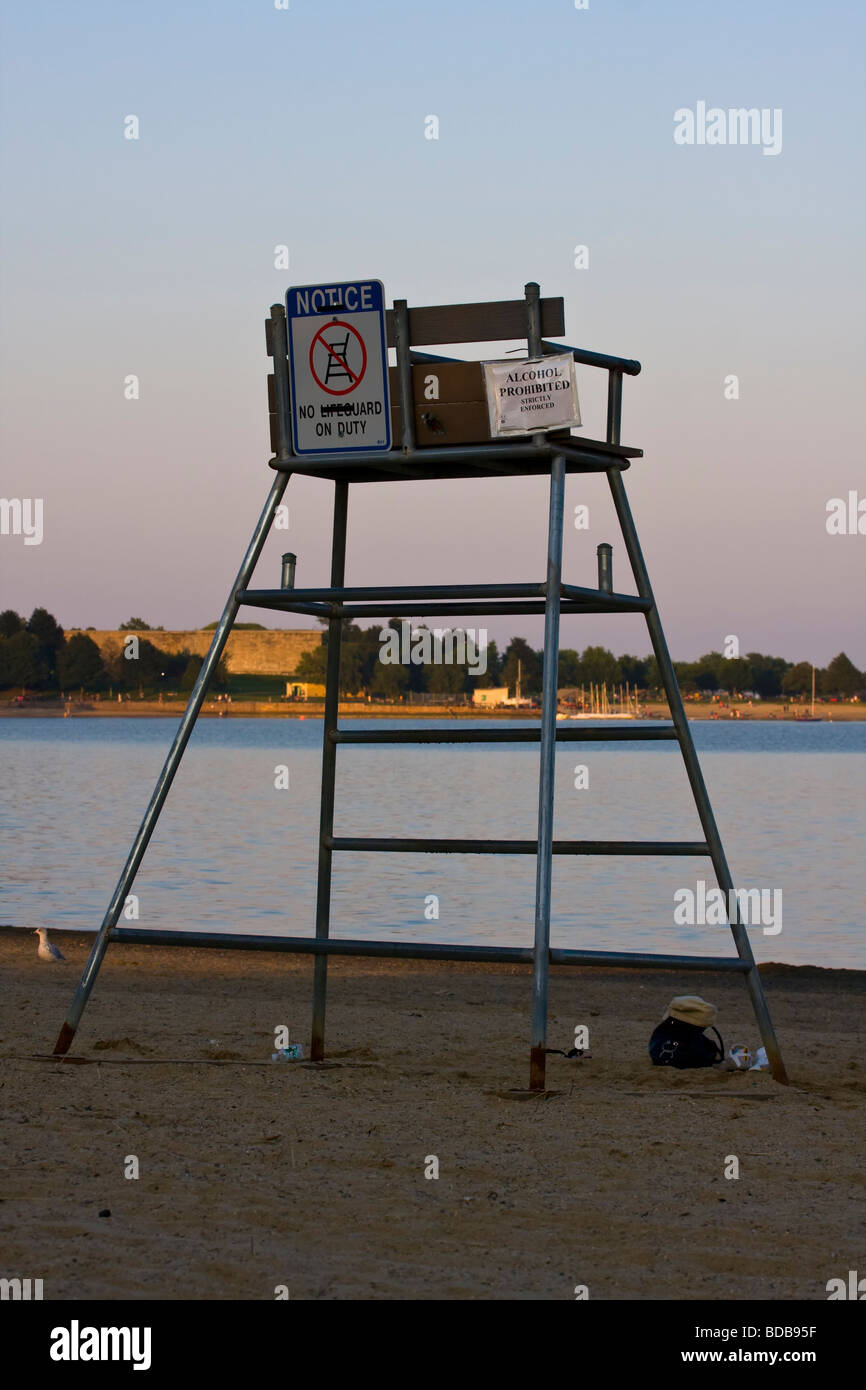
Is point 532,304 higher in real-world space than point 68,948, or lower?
higher

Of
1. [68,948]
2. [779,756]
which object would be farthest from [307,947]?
[779,756]

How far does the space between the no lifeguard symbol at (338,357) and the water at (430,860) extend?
12488 mm

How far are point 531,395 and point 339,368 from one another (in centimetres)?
112

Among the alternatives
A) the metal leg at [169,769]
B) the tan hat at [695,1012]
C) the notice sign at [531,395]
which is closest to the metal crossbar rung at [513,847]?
the metal leg at [169,769]

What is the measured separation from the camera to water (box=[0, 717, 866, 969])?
22.9 m

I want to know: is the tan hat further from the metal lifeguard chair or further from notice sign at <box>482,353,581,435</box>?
notice sign at <box>482,353,581,435</box>

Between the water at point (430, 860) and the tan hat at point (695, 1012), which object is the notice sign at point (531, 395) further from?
the water at point (430, 860)

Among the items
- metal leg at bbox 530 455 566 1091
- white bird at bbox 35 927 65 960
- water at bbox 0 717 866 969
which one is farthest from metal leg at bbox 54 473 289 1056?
water at bbox 0 717 866 969

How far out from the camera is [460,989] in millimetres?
15539

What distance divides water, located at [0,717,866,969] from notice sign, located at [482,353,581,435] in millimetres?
12656

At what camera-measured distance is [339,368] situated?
28.9ft

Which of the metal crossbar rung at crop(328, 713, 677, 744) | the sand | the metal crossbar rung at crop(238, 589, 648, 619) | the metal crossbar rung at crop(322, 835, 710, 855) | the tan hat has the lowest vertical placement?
the sand

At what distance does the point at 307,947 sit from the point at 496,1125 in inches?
55.7

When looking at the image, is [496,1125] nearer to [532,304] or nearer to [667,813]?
[532,304]
